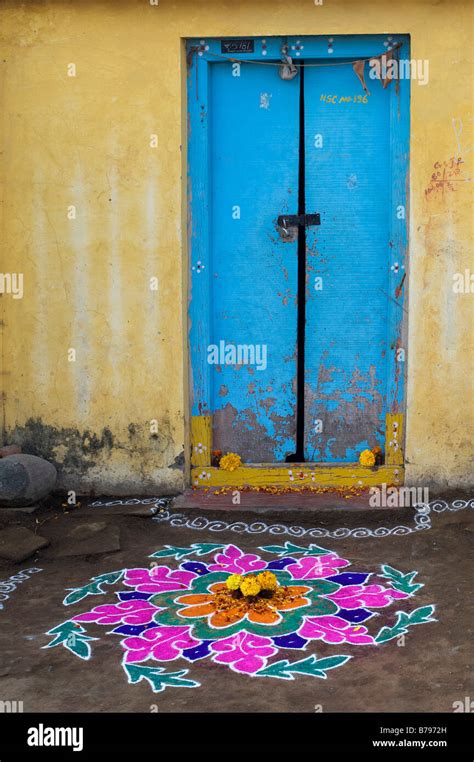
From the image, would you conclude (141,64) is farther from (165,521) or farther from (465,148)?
(165,521)

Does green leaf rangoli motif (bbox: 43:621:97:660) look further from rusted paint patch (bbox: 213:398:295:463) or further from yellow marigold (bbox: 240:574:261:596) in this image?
rusted paint patch (bbox: 213:398:295:463)

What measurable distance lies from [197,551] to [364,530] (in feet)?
3.61

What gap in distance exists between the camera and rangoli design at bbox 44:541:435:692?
398 cm

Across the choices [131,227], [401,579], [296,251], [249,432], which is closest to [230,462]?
[249,432]

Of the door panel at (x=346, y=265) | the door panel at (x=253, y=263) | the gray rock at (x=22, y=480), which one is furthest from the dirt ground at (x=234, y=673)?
the door panel at (x=253, y=263)

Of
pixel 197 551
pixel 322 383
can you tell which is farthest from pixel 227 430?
pixel 197 551

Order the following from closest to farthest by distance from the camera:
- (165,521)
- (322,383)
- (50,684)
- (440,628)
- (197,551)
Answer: (50,684)
(440,628)
(197,551)
(165,521)
(322,383)

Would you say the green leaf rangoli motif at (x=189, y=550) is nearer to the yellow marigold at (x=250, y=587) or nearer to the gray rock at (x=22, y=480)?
the yellow marigold at (x=250, y=587)

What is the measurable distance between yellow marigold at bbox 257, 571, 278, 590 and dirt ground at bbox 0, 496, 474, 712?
0.57 m

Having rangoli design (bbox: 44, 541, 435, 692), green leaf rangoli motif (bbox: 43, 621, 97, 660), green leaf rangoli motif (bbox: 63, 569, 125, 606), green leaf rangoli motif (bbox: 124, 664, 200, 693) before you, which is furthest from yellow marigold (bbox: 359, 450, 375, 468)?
green leaf rangoli motif (bbox: 124, 664, 200, 693)

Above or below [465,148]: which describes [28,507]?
below

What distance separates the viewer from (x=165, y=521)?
602 cm

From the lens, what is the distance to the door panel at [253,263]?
6.39 metres

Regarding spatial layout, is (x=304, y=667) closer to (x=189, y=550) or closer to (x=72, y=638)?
(x=72, y=638)
